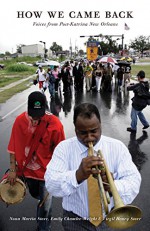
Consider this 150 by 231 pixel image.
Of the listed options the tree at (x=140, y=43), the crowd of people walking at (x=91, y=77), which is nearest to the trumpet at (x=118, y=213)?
the crowd of people walking at (x=91, y=77)

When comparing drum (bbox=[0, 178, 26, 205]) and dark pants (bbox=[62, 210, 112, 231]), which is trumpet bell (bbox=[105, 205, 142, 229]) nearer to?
dark pants (bbox=[62, 210, 112, 231])

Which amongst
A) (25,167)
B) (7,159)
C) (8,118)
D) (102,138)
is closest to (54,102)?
(8,118)

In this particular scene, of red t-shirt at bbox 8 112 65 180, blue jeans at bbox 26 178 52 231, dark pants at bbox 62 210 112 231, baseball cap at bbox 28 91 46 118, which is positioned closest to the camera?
dark pants at bbox 62 210 112 231

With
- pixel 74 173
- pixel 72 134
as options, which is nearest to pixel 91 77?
pixel 72 134

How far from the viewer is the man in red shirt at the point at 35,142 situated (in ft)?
9.04

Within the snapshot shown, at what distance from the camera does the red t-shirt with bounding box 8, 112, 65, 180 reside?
284 cm

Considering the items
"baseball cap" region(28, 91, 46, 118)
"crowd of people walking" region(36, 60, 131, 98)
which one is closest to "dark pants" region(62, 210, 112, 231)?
"baseball cap" region(28, 91, 46, 118)

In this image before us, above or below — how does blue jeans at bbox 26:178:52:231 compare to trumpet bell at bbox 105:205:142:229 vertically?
below

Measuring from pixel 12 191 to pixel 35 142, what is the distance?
2.16 feet

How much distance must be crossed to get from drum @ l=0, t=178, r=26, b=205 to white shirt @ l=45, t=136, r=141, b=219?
1.00 metres

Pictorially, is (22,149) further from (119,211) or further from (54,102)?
(54,102)

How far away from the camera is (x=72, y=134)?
285 inches

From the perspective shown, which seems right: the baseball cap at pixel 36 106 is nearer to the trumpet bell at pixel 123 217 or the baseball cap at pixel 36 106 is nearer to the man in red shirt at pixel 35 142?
the man in red shirt at pixel 35 142

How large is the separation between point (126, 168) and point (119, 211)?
373mm
